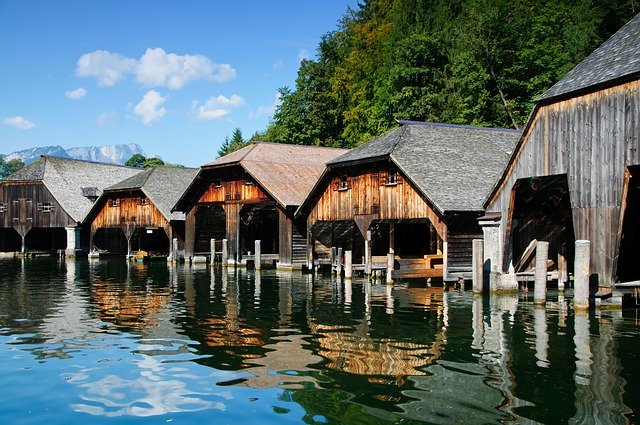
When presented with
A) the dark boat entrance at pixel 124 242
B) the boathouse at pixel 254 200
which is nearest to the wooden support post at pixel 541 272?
the boathouse at pixel 254 200

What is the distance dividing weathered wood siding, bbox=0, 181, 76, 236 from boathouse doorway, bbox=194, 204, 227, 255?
55.3 ft

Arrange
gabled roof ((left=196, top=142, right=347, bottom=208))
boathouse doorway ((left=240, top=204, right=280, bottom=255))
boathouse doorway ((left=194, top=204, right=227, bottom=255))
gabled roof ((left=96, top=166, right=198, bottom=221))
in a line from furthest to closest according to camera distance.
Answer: gabled roof ((left=96, top=166, right=198, bottom=221))
boathouse doorway ((left=194, top=204, right=227, bottom=255))
boathouse doorway ((left=240, top=204, right=280, bottom=255))
gabled roof ((left=196, top=142, right=347, bottom=208))

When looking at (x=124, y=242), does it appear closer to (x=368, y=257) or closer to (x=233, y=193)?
(x=233, y=193)

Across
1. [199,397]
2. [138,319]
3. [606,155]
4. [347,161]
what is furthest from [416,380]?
[347,161]

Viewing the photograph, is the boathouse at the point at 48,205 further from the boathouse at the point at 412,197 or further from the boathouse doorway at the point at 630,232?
the boathouse doorway at the point at 630,232

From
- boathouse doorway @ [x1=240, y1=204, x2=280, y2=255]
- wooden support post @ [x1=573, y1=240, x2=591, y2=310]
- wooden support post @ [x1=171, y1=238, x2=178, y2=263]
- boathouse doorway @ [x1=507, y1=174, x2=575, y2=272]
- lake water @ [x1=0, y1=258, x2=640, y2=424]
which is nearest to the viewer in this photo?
lake water @ [x1=0, y1=258, x2=640, y2=424]

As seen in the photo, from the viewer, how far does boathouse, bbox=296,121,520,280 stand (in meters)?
29.5

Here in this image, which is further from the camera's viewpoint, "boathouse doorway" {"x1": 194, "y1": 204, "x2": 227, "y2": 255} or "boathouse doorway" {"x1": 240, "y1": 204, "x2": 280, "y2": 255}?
"boathouse doorway" {"x1": 194, "y1": 204, "x2": 227, "y2": 255}

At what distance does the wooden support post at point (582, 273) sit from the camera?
1872 centimetres

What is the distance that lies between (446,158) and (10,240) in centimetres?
4963

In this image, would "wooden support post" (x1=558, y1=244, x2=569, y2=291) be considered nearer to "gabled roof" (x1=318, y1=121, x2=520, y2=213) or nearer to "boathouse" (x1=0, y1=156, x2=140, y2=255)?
"gabled roof" (x1=318, y1=121, x2=520, y2=213)

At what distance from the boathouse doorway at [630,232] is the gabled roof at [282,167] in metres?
20.4

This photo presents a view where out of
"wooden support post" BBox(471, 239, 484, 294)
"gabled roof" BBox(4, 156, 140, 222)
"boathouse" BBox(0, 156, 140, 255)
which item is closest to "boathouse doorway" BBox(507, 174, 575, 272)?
"wooden support post" BBox(471, 239, 484, 294)

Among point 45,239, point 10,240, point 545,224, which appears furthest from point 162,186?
point 545,224
